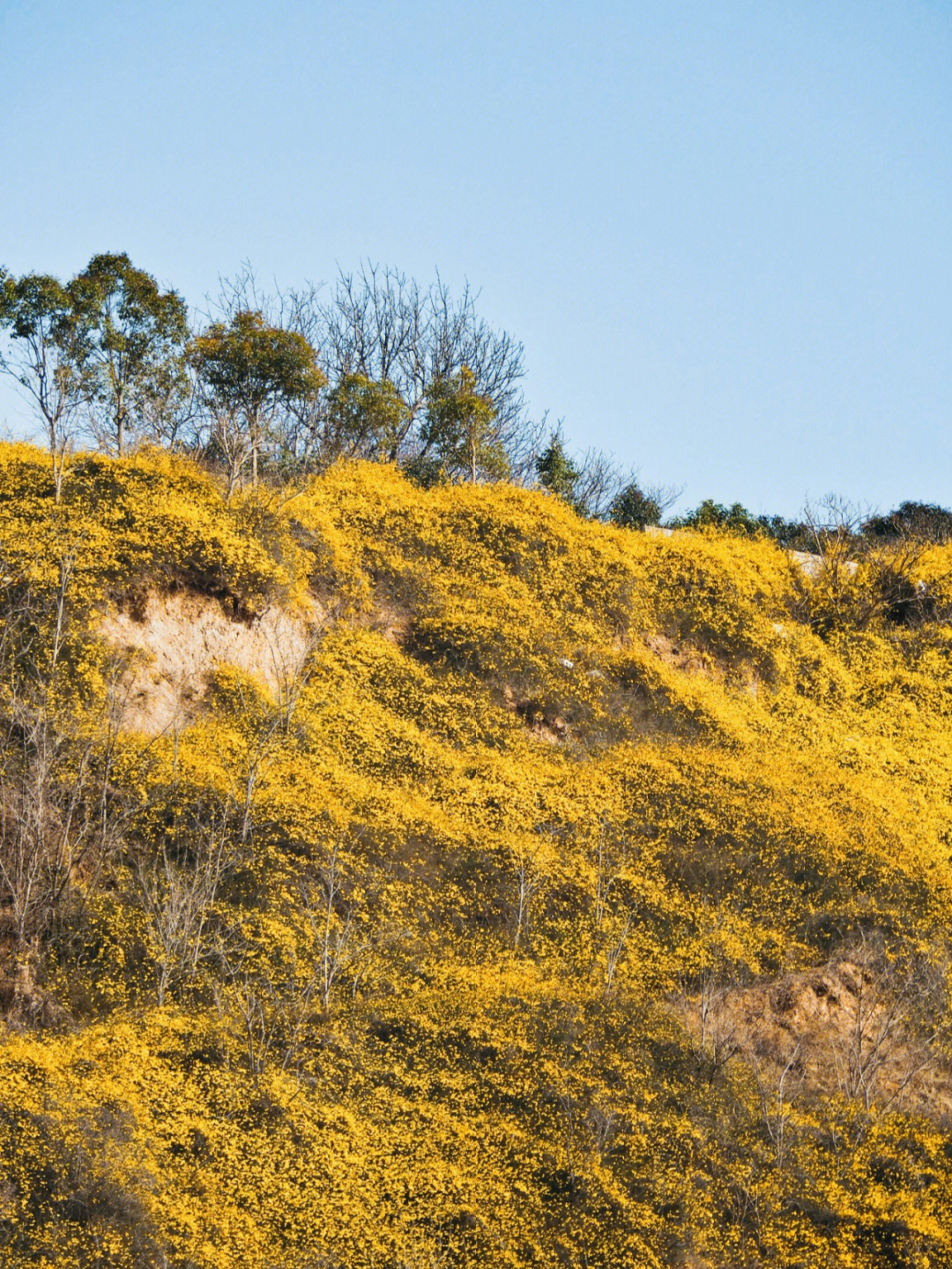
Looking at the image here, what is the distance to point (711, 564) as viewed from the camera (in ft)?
101

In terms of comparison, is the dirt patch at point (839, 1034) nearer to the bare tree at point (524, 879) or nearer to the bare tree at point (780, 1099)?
the bare tree at point (780, 1099)

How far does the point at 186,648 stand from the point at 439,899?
287 inches

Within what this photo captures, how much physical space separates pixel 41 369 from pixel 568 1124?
1912cm

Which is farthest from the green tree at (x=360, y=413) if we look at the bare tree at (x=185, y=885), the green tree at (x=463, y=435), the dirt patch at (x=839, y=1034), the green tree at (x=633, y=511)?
the dirt patch at (x=839, y=1034)

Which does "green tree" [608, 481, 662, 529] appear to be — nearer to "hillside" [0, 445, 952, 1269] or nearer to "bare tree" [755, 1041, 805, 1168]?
"hillside" [0, 445, 952, 1269]

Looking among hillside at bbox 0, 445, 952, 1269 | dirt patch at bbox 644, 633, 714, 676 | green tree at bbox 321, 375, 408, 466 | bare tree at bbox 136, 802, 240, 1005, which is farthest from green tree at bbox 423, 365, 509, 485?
bare tree at bbox 136, 802, 240, 1005

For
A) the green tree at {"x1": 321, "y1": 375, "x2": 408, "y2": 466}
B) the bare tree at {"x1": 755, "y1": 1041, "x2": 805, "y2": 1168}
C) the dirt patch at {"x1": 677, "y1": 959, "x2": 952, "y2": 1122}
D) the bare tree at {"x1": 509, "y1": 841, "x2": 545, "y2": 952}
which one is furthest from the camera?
the green tree at {"x1": 321, "y1": 375, "x2": 408, "y2": 466}

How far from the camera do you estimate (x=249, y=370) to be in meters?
27.3

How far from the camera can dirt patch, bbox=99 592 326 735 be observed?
21156 millimetres

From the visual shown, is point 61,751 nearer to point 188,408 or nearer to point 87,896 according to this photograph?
point 87,896

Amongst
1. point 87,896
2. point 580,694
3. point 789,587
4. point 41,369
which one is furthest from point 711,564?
point 87,896

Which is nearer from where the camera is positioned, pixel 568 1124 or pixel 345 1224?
pixel 345 1224

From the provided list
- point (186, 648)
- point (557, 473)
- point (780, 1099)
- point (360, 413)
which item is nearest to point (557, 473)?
point (557, 473)

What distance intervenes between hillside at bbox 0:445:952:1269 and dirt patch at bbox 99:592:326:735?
0.08 meters
